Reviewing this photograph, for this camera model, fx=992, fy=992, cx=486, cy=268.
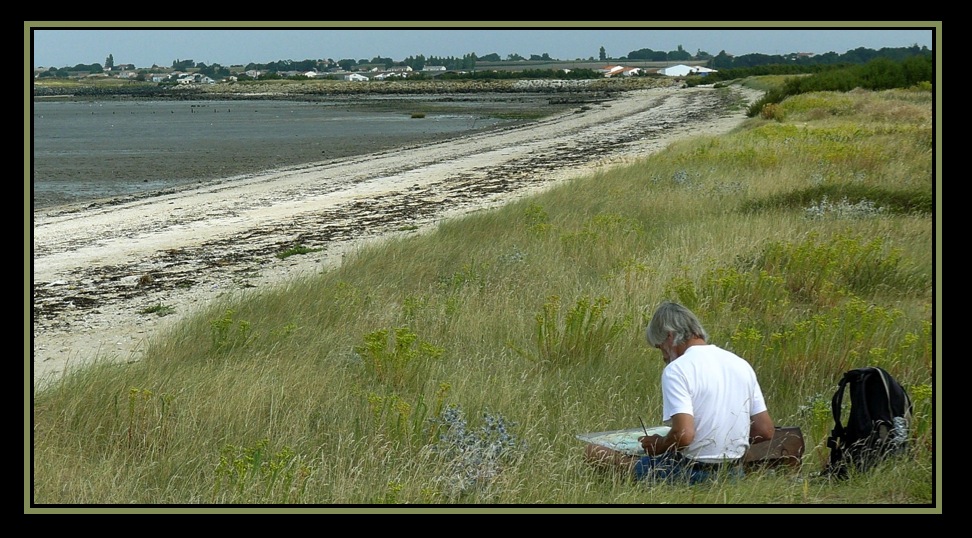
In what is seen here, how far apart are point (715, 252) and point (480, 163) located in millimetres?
15828

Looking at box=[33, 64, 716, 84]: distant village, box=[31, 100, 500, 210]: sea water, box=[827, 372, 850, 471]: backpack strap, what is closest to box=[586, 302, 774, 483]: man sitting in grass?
box=[827, 372, 850, 471]: backpack strap

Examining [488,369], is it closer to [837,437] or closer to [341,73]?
[837,437]

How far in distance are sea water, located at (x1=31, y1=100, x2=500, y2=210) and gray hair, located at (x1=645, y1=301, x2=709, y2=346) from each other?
10811 mm

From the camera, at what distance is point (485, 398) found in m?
5.60

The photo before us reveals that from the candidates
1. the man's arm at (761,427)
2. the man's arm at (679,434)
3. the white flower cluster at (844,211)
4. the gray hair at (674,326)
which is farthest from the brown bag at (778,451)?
the white flower cluster at (844,211)

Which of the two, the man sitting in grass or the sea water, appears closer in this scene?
the man sitting in grass

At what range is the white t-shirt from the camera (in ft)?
13.9

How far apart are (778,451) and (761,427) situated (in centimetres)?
16

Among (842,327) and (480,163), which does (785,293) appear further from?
(480,163)

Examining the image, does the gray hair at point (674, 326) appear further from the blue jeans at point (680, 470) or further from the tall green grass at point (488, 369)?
the tall green grass at point (488, 369)

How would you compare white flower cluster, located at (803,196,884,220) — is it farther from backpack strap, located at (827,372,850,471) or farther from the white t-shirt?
the white t-shirt

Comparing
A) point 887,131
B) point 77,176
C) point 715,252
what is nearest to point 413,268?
point 715,252

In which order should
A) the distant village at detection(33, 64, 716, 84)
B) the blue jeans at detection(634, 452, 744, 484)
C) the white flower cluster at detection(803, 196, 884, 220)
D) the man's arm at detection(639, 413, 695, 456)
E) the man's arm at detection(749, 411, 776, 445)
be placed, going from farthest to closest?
the distant village at detection(33, 64, 716, 84) < the white flower cluster at detection(803, 196, 884, 220) < the man's arm at detection(749, 411, 776, 445) < the blue jeans at detection(634, 452, 744, 484) < the man's arm at detection(639, 413, 695, 456)
